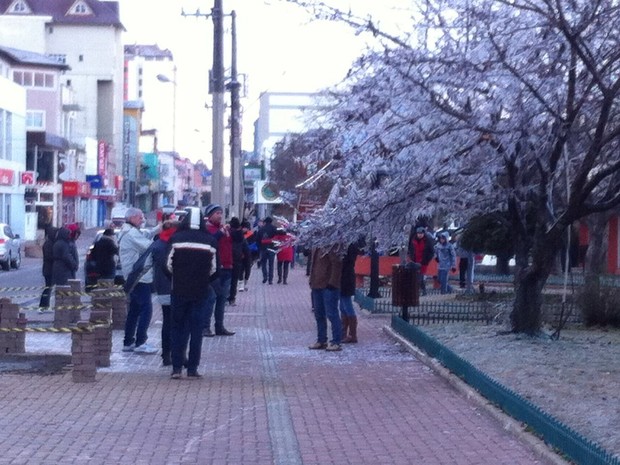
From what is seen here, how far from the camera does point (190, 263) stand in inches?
492

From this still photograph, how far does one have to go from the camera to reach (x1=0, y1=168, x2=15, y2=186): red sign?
60.6 meters

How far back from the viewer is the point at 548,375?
11.9 m

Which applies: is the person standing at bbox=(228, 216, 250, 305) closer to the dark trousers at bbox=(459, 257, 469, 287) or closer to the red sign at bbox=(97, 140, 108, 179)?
the dark trousers at bbox=(459, 257, 469, 287)

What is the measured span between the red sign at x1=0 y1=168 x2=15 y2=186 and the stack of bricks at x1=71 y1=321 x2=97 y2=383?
49976mm

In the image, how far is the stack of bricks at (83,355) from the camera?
1198cm

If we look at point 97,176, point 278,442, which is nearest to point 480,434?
point 278,442

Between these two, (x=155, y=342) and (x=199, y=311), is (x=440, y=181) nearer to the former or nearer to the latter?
(x=199, y=311)

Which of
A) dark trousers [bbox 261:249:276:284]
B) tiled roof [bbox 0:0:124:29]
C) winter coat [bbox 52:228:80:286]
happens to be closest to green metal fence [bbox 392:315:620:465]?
winter coat [bbox 52:228:80:286]

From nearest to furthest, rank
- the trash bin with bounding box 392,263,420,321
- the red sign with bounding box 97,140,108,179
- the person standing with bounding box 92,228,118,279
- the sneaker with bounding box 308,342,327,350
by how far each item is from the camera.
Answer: the sneaker with bounding box 308,342,327,350, the trash bin with bounding box 392,263,420,321, the person standing with bounding box 92,228,118,279, the red sign with bounding box 97,140,108,179

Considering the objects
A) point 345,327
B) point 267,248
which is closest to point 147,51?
point 267,248

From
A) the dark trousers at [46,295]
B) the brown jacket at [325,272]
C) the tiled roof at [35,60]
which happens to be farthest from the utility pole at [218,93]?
the tiled roof at [35,60]

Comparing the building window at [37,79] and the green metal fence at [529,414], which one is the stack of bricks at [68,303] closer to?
the green metal fence at [529,414]

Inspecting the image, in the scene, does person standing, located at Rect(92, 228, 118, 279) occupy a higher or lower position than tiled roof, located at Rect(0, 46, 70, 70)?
lower

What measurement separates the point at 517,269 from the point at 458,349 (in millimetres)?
1658
